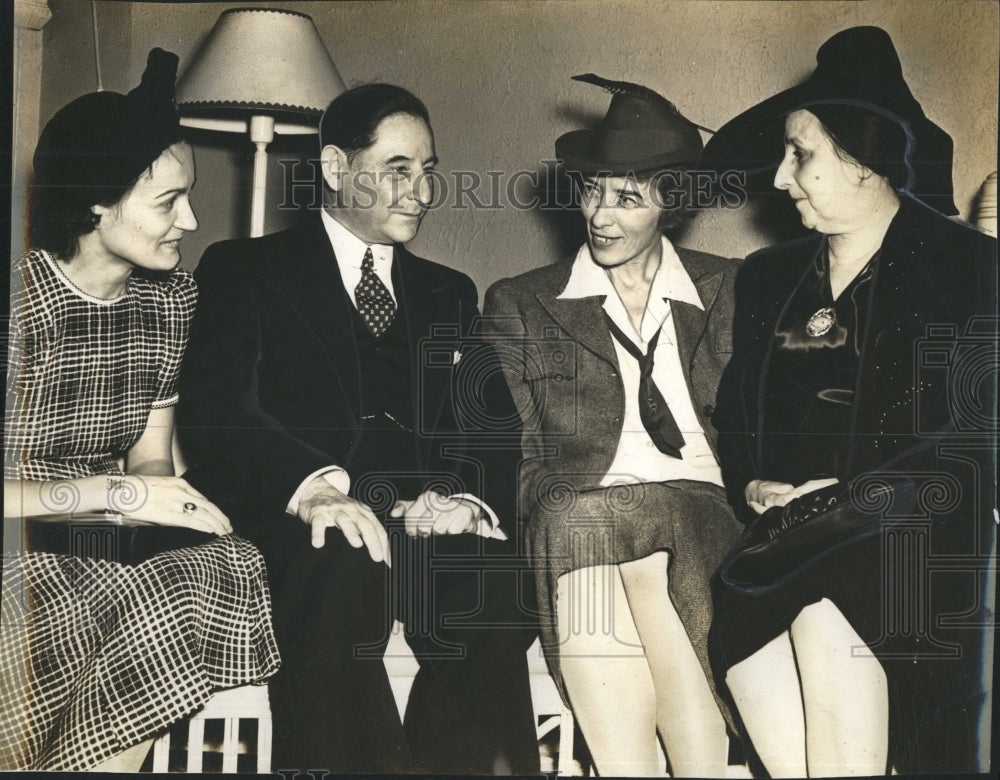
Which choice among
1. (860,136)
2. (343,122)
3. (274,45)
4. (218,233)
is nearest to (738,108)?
(860,136)

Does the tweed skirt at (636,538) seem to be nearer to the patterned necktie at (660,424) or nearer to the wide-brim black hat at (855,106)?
the patterned necktie at (660,424)

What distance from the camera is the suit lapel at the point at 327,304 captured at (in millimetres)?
3209

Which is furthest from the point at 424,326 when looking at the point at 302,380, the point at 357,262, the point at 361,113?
the point at 361,113

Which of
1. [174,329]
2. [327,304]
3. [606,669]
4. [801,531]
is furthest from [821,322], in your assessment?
[174,329]

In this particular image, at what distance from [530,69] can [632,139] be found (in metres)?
0.38

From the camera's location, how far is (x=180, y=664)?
3156 mm

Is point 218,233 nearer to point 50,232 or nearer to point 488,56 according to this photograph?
point 50,232

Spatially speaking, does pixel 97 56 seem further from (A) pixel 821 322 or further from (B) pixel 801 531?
(B) pixel 801 531

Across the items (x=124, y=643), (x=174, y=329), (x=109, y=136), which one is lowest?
(x=124, y=643)

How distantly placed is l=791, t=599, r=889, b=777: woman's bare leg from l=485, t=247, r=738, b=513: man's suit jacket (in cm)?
65

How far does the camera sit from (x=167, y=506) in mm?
3189

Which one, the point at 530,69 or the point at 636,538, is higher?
the point at 530,69

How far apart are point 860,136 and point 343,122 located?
5.12ft

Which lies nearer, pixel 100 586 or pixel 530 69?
pixel 100 586
